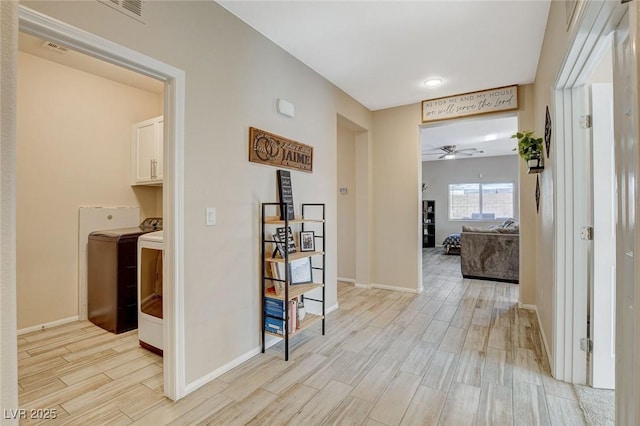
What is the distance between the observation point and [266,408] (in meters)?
1.80

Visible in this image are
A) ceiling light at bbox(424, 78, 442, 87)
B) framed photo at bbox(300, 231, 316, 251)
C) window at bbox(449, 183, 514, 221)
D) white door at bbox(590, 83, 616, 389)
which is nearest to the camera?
white door at bbox(590, 83, 616, 389)

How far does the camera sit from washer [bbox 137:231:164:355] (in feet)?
8.07

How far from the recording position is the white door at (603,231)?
1.84 m

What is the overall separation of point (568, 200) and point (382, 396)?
5.67ft

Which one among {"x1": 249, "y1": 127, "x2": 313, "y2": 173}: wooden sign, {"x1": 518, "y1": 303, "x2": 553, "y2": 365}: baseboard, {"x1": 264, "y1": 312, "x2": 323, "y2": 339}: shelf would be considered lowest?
{"x1": 518, "y1": 303, "x2": 553, "y2": 365}: baseboard

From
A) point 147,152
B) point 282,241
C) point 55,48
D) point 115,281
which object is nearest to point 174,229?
point 282,241

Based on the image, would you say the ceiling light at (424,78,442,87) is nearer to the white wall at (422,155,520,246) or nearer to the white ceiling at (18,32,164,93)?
the white ceiling at (18,32,164,93)

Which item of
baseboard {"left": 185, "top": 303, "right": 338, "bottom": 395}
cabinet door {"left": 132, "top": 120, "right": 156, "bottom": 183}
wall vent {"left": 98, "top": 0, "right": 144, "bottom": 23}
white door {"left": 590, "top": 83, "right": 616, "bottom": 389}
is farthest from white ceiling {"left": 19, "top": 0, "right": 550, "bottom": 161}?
baseboard {"left": 185, "top": 303, "right": 338, "bottom": 395}

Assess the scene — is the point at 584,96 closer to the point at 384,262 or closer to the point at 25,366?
the point at 384,262

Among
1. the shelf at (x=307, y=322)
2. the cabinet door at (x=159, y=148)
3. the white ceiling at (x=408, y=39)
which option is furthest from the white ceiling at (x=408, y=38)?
the shelf at (x=307, y=322)

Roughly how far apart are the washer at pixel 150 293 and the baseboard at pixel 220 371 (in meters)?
0.63

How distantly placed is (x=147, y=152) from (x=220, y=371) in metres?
2.55

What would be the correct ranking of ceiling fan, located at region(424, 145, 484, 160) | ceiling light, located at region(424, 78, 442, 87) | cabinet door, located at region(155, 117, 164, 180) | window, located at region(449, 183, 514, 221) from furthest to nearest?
window, located at region(449, 183, 514, 221)
ceiling fan, located at region(424, 145, 484, 160)
ceiling light, located at region(424, 78, 442, 87)
cabinet door, located at region(155, 117, 164, 180)

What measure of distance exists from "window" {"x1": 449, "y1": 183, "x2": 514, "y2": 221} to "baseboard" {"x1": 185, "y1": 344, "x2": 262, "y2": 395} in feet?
26.6
